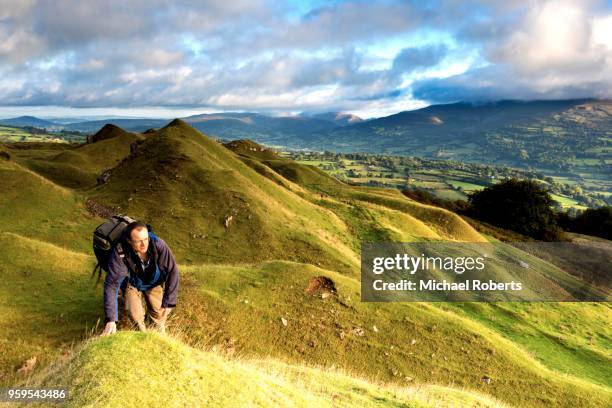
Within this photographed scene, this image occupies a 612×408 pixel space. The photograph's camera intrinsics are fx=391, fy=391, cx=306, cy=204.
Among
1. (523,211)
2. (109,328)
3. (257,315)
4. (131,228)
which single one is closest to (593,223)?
(523,211)

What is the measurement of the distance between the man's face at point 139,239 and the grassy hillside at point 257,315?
2.40 metres

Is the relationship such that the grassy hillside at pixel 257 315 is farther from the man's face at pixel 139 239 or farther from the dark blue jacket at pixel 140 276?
the man's face at pixel 139 239

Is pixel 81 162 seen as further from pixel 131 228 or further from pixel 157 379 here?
pixel 157 379

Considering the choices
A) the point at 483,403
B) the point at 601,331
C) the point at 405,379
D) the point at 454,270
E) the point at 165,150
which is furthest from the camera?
the point at 165,150

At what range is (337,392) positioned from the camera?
470 inches

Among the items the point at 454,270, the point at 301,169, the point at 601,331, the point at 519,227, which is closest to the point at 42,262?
the point at 454,270

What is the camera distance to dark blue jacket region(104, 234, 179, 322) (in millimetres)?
9703

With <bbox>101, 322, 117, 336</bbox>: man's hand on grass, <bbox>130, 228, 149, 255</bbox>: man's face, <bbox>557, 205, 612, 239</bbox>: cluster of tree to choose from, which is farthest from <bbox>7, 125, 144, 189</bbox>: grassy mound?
<bbox>557, 205, 612, 239</bbox>: cluster of tree

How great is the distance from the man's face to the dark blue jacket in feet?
0.89

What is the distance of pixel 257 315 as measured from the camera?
18.9 metres

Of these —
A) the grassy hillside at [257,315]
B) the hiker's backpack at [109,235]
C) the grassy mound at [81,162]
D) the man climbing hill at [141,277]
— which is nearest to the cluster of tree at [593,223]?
the grassy hillside at [257,315]

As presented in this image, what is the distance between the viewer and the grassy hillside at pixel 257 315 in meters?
12.8

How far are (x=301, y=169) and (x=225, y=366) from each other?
3029 inches

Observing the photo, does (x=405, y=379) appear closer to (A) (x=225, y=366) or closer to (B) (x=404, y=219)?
(A) (x=225, y=366)
